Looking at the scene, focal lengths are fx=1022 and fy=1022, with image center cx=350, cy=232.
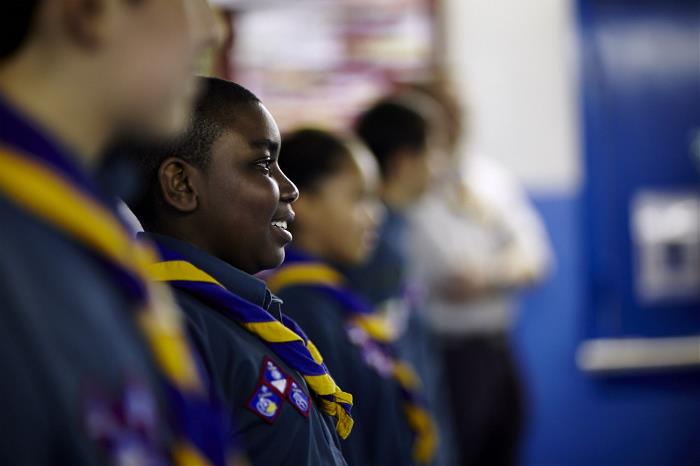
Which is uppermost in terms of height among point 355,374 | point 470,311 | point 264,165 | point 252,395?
point 264,165

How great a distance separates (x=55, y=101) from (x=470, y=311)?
2.74 meters

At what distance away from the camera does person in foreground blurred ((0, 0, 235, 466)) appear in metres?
0.63

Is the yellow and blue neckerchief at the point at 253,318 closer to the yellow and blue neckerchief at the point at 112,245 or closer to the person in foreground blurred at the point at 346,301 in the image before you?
the person in foreground blurred at the point at 346,301

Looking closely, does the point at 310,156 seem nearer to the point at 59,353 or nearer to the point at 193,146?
the point at 193,146

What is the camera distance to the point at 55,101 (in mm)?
696

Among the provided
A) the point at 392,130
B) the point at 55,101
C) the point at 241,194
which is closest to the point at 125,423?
the point at 55,101

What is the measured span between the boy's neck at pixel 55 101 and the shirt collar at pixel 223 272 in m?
0.47

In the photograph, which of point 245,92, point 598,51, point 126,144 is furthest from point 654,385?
point 126,144

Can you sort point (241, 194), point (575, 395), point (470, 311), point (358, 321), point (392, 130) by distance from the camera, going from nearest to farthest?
point (241, 194)
point (358, 321)
point (392, 130)
point (470, 311)
point (575, 395)

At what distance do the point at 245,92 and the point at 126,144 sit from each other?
1.86 feet

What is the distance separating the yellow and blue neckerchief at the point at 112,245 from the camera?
657 millimetres

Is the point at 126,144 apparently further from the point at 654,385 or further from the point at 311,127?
the point at 654,385

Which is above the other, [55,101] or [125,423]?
[55,101]

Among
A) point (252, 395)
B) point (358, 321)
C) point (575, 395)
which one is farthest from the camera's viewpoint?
point (575, 395)
